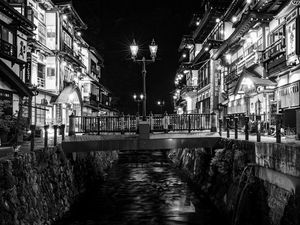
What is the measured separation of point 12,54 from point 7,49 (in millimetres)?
1287

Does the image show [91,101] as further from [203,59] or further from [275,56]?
[275,56]

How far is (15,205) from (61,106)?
2969 centimetres

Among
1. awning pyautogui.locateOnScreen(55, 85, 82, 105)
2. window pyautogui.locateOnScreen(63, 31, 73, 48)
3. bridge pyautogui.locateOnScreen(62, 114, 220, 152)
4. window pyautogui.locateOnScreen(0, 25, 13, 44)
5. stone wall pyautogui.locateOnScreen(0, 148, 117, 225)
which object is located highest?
window pyautogui.locateOnScreen(63, 31, 73, 48)

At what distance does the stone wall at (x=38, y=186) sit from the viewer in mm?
10094

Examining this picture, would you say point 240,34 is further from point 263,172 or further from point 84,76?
point 84,76

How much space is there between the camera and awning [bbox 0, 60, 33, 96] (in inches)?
883

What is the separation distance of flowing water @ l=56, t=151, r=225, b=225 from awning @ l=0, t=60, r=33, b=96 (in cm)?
989

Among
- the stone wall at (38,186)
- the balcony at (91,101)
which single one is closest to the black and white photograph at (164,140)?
the stone wall at (38,186)

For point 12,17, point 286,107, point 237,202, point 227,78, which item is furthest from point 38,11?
point 237,202

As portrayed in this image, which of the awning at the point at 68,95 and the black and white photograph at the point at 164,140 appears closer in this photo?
the black and white photograph at the point at 164,140

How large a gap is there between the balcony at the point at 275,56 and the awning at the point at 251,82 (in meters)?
1.06

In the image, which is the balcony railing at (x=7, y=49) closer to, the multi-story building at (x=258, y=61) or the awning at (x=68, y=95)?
the awning at (x=68, y=95)

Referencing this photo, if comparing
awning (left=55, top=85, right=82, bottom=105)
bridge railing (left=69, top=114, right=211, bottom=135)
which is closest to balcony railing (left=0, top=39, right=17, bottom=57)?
awning (left=55, top=85, right=82, bottom=105)

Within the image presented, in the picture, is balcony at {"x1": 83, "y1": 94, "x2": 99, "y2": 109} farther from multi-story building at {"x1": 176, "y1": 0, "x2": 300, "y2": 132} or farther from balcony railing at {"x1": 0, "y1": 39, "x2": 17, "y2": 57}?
balcony railing at {"x1": 0, "y1": 39, "x2": 17, "y2": 57}
